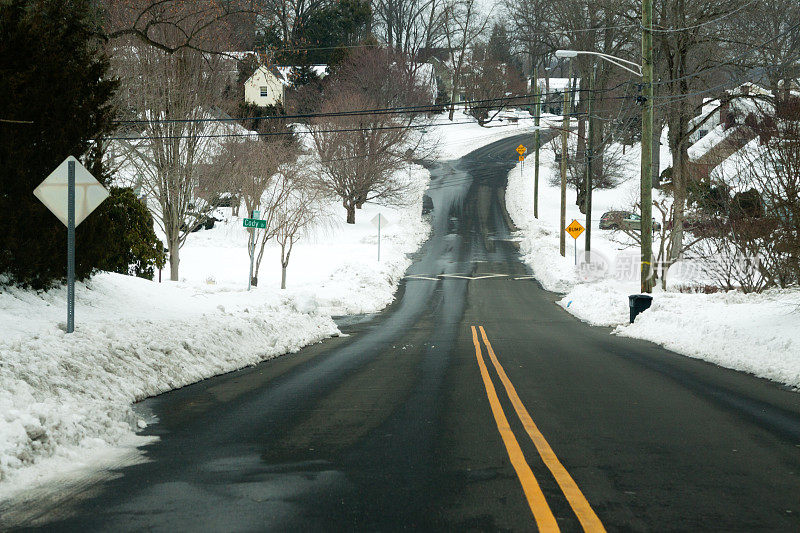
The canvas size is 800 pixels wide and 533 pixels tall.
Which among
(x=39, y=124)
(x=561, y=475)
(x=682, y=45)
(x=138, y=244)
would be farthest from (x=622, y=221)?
(x=561, y=475)

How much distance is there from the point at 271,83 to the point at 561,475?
75.6ft

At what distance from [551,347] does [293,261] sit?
1101 inches

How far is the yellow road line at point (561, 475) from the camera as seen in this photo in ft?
16.4

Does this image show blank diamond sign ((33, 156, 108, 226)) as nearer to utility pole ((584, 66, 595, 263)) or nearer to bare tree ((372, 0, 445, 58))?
utility pole ((584, 66, 595, 263))

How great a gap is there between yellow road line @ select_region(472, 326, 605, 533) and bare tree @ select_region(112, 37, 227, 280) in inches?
776

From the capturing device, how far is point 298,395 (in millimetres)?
10227

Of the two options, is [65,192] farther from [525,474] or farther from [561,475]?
[561,475]

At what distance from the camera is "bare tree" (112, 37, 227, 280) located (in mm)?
26375

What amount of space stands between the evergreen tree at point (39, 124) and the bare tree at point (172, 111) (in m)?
12.2

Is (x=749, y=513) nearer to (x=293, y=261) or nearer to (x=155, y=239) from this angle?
(x=155, y=239)

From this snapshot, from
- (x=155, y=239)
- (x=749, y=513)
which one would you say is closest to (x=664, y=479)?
(x=749, y=513)

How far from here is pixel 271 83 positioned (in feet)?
88.4

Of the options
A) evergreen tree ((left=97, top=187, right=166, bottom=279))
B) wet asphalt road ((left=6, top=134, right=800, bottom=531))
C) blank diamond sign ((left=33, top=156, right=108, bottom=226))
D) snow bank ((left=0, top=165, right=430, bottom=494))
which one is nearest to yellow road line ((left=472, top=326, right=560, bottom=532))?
wet asphalt road ((left=6, top=134, right=800, bottom=531))

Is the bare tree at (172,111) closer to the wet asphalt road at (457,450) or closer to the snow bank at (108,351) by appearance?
the snow bank at (108,351)
